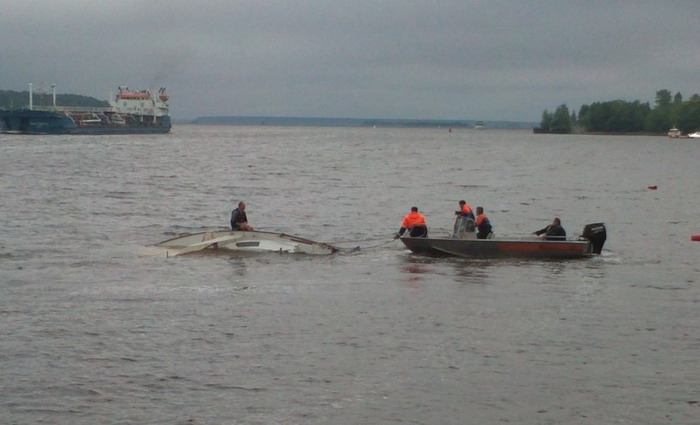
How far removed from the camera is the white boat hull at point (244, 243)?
3247 cm

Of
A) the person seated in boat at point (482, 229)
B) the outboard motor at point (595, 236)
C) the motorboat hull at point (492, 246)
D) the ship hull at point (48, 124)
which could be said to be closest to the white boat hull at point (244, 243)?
the motorboat hull at point (492, 246)

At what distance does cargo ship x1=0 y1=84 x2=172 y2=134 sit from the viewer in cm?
15950

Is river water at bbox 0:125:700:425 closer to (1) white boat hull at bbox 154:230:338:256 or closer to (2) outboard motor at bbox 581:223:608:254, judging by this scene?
(1) white boat hull at bbox 154:230:338:256

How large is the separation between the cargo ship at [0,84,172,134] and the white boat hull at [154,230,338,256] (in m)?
131

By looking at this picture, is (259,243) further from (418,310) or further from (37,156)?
(37,156)

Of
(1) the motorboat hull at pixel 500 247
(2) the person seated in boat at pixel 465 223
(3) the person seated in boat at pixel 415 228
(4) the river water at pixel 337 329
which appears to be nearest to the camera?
(4) the river water at pixel 337 329

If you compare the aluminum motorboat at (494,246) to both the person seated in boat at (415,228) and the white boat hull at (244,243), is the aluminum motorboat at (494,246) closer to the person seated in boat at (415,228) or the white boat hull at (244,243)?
the person seated in boat at (415,228)

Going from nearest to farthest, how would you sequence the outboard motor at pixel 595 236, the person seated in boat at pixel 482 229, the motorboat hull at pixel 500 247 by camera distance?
the motorboat hull at pixel 500 247, the person seated in boat at pixel 482 229, the outboard motor at pixel 595 236

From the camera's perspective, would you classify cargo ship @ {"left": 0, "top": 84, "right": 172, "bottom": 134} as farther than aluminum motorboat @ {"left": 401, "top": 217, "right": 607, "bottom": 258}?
Yes

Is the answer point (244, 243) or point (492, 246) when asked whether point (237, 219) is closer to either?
point (244, 243)

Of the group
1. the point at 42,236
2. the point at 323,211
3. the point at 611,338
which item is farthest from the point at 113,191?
the point at 611,338

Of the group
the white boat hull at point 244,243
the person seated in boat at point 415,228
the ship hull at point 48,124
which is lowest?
the ship hull at point 48,124

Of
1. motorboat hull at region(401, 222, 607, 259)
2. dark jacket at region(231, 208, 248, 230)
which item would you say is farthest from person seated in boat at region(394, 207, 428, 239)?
dark jacket at region(231, 208, 248, 230)

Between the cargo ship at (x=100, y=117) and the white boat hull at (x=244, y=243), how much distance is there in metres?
131
